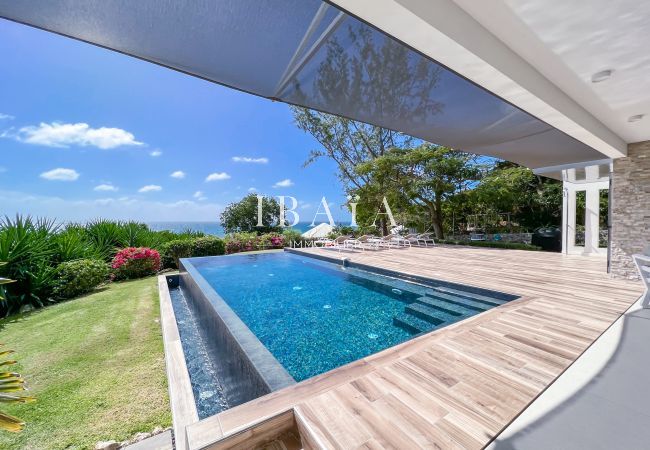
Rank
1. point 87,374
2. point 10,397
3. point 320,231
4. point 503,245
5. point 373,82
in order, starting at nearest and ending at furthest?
point 10,397 → point 373,82 → point 87,374 → point 503,245 → point 320,231

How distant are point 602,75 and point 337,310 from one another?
15.6 feet

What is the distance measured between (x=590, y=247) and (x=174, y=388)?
468 inches

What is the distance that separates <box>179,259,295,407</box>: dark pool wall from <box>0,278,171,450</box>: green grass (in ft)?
2.19

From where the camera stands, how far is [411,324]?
450 centimetres

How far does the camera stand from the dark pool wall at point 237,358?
2375mm

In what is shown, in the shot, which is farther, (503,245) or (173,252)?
(503,245)

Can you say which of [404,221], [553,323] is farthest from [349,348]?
[404,221]

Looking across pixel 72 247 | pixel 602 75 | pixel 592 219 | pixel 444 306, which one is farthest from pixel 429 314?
pixel 72 247

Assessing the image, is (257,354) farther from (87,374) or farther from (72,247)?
(72,247)

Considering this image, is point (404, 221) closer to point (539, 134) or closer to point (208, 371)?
point (539, 134)

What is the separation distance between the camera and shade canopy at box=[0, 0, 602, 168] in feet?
6.00

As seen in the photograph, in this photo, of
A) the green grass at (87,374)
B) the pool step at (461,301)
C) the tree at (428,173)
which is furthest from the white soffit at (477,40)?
the tree at (428,173)

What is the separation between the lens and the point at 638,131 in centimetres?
459

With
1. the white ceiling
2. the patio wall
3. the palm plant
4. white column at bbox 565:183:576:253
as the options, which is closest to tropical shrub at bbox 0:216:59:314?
the palm plant
